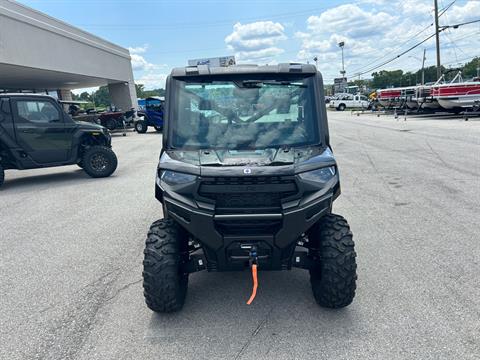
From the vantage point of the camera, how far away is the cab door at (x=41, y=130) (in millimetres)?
9094

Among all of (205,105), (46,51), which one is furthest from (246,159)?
(46,51)

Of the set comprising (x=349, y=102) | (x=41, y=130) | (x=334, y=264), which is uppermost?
(x=41, y=130)

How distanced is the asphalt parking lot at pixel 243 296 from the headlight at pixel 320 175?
117 centimetres

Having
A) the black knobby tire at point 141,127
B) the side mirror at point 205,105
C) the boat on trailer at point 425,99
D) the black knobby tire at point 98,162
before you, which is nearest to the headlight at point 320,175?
the side mirror at point 205,105

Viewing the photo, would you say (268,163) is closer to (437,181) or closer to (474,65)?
(437,181)

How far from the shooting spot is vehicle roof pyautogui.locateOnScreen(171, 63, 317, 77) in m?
3.50

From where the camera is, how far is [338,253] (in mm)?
3133

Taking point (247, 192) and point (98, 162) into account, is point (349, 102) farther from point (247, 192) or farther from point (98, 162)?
point (247, 192)

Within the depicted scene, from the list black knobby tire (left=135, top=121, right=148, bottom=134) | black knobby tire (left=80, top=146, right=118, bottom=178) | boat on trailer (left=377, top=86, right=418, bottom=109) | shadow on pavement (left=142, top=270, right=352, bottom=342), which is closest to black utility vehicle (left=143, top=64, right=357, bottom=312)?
shadow on pavement (left=142, top=270, right=352, bottom=342)

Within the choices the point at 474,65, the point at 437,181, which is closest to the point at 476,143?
the point at 437,181

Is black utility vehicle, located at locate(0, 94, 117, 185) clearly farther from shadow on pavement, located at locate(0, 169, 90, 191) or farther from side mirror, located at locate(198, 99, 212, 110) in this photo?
side mirror, located at locate(198, 99, 212, 110)

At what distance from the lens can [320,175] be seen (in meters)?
3.14

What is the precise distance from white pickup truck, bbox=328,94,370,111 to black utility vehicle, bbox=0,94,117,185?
42063 mm

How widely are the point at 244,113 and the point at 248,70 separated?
1.26 feet
